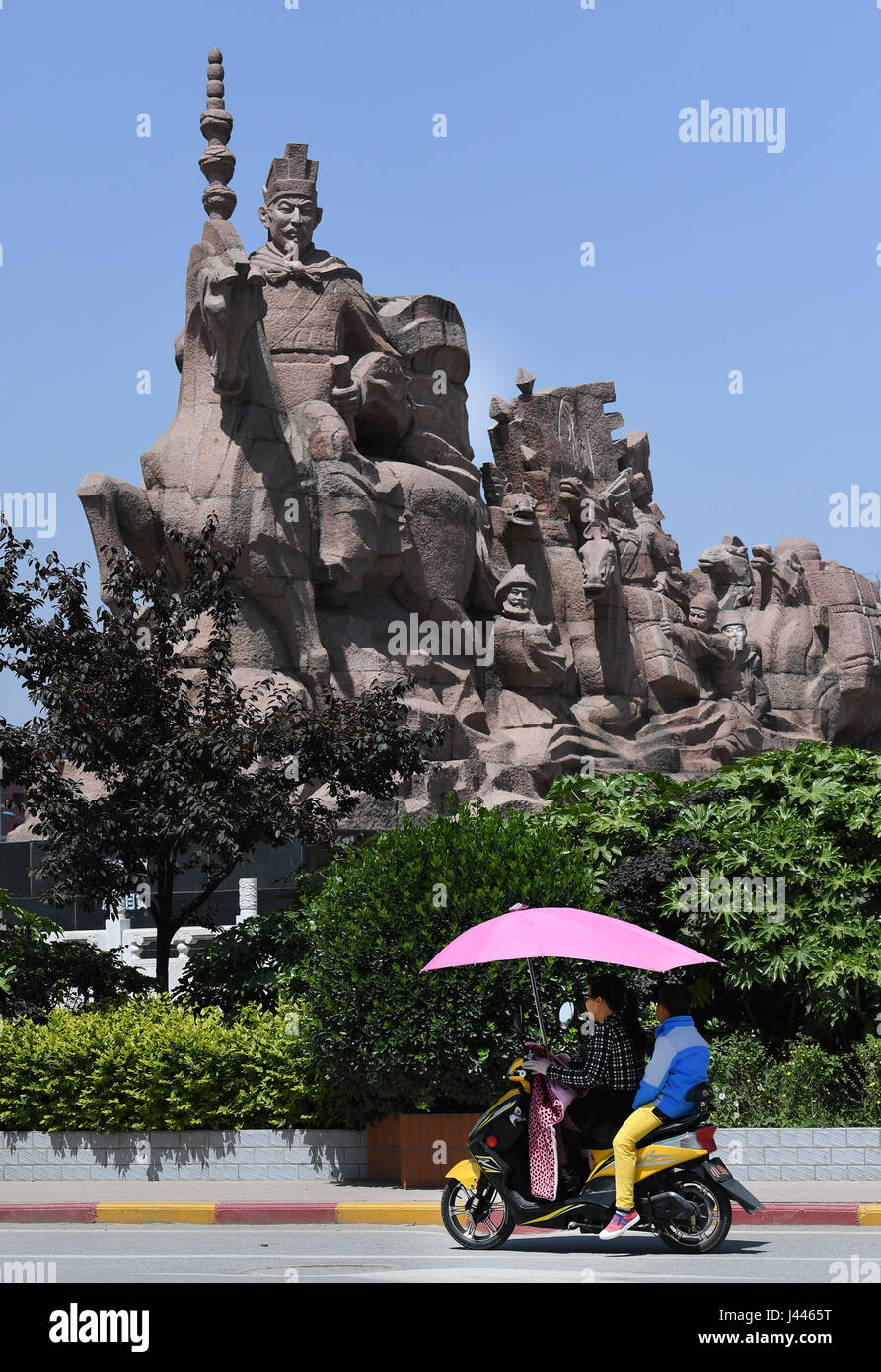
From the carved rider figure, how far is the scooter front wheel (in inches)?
652

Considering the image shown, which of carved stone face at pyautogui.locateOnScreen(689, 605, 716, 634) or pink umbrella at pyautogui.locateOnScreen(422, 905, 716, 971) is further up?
carved stone face at pyautogui.locateOnScreen(689, 605, 716, 634)

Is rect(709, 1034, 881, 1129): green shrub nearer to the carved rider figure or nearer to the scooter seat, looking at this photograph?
the scooter seat

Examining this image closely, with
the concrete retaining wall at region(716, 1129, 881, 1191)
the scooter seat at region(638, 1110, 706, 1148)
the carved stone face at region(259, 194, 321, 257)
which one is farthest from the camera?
the carved stone face at region(259, 194, 321, 257)

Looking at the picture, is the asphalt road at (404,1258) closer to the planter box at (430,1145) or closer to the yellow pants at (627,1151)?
→ the yellow pants at (627,1151)

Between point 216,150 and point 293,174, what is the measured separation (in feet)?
6.87

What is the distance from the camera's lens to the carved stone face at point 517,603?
26.8m

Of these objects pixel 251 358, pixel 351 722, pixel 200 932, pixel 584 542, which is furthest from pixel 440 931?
pixel 584 542

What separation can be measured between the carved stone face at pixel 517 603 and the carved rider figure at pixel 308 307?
372 centimetres

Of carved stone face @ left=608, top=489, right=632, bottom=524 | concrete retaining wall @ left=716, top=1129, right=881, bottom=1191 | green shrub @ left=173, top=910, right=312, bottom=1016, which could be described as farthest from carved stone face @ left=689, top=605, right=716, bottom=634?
concrete retaining wall @ left=716, top=1129, right=881, bottom=1191

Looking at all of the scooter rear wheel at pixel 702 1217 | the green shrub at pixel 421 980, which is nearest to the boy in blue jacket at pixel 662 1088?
the scooter rear wheel at pixel 702 1217

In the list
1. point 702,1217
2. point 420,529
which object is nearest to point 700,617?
point 420,529

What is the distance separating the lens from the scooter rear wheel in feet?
27.4

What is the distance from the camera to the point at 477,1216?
877 centimetres

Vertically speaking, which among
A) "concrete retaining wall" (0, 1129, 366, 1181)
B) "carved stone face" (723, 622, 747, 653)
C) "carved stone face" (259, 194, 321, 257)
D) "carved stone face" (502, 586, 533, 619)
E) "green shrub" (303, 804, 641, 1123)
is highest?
"carved stone face" (259, 194, 321, 257)
